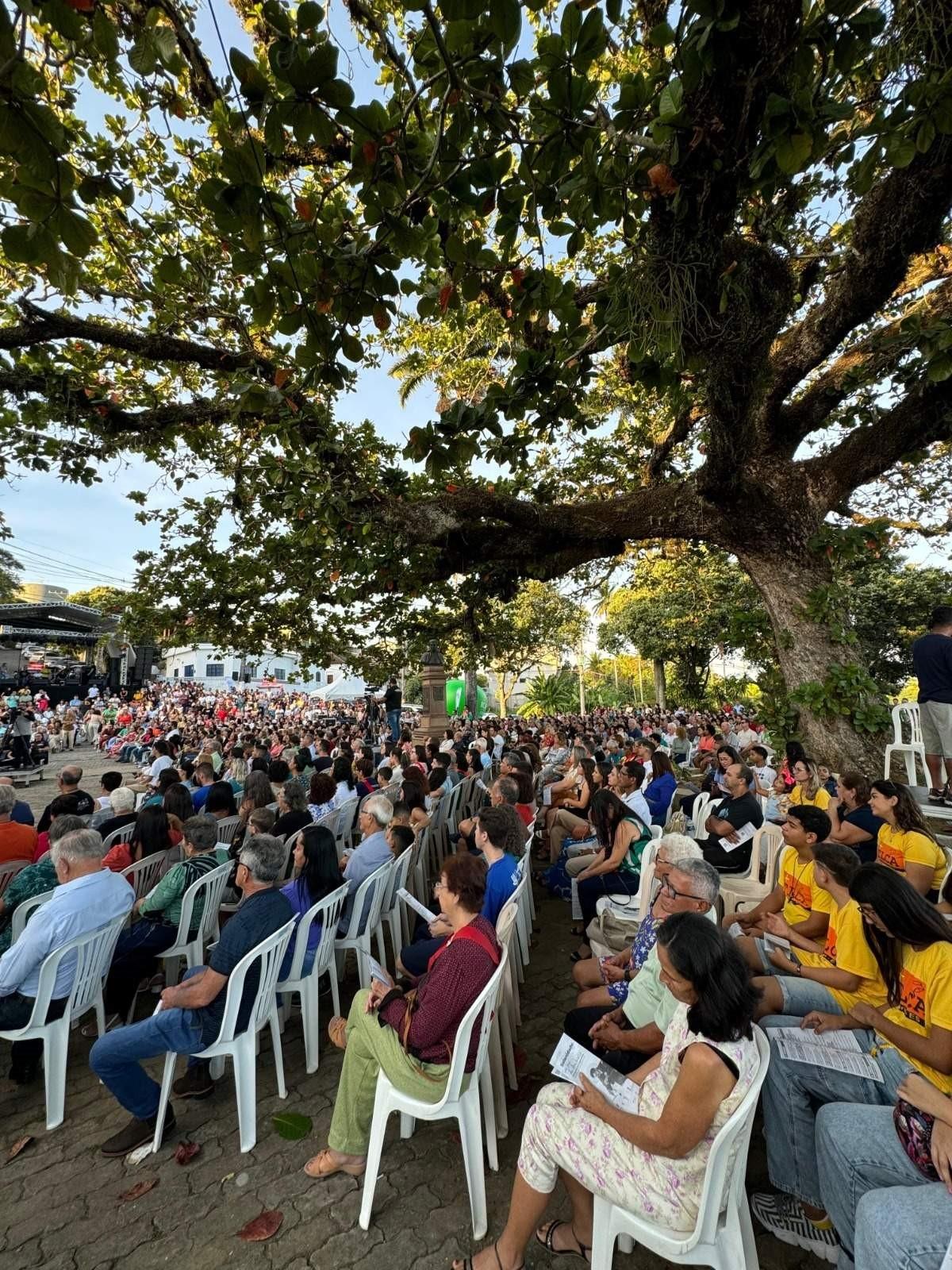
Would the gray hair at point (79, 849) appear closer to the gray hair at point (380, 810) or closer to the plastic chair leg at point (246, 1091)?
the plastic chair leg at point (246, 1091)

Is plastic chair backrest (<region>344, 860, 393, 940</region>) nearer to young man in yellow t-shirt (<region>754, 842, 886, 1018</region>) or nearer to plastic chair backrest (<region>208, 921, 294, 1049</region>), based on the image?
plastic chair backrest (<region>208, 921, 294, 1049</region>)

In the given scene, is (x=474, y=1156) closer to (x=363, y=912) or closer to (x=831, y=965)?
(x=363, y=912)

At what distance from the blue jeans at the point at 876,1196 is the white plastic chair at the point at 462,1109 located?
1221mm

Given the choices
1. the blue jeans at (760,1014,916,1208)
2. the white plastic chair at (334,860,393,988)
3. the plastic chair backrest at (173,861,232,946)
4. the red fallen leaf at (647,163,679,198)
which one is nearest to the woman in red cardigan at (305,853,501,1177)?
the white plastic chair at (334,860,393,988)

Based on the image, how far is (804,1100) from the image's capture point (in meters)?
2.22

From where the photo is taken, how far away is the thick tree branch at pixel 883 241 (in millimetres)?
4098

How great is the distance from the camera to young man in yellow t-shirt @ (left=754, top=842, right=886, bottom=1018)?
8.28ft

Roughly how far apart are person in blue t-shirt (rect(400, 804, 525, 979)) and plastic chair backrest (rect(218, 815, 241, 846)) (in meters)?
2.82

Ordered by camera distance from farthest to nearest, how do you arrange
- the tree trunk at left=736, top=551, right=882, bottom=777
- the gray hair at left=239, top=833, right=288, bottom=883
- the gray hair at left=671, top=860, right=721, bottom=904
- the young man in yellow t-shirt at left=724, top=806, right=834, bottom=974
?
the tree trunk at left=736, top=551, right=882, bottom=777 < the young man in yellow t-shirt at left=724, top=806, right=834, bottom=974 < the gray hair at left=239, top=833, right=288, bottom=883 < the gray hair at left=671, top=860, right=721, bottom=904

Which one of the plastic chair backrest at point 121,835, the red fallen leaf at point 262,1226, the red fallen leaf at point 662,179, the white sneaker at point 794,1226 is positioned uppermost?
the red fallen leaf at point 662,179

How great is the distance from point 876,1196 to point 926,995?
680mm

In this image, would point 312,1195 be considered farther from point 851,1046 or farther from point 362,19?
point 362,19

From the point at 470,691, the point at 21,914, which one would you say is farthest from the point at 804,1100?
the point at 470,691

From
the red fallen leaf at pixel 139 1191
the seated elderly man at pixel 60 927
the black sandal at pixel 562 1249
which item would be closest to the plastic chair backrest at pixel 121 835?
the seated elderly man at pixel 60 927
